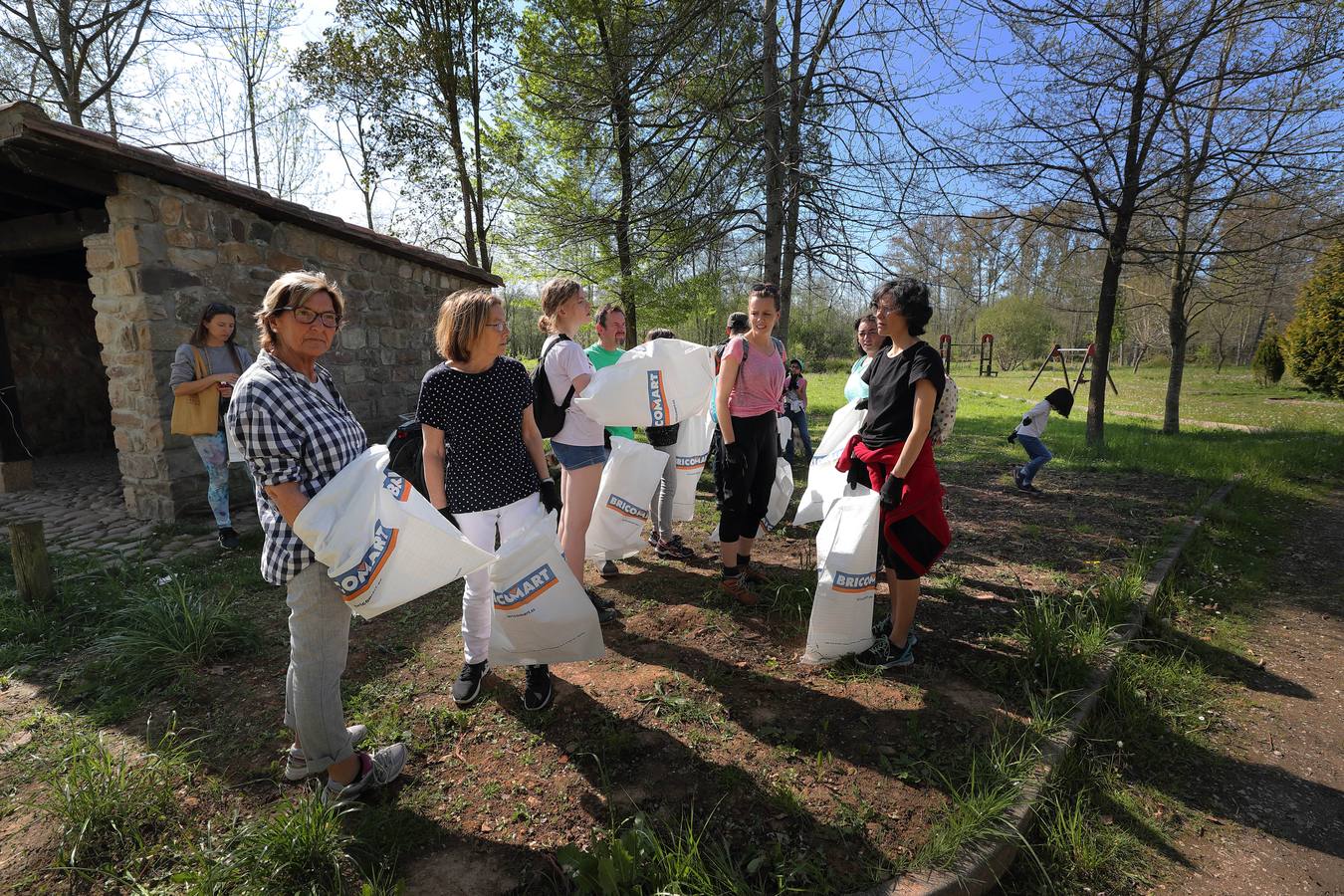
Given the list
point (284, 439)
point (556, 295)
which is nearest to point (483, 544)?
point (284, 439)

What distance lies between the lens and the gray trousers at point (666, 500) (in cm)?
489

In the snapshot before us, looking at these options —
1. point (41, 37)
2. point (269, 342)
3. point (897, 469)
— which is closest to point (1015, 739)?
point (897, 469)

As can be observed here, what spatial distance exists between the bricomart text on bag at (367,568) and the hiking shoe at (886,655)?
241 centimetres

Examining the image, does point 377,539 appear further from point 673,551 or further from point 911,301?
point 673,551

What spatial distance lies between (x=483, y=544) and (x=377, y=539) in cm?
72

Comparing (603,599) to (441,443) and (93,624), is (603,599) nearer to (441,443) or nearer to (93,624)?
(441,443)

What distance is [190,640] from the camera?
3.26 m

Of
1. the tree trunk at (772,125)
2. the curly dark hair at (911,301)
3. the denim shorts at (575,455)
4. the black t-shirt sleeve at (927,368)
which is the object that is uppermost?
the tree trunk at (772,125)

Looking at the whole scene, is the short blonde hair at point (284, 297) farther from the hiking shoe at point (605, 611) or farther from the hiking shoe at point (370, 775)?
the hiking shoe at point (605, 611)

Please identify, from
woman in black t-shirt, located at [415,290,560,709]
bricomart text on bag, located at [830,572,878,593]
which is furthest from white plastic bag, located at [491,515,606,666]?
bricomart text on bag, located at [830,572,878,593]

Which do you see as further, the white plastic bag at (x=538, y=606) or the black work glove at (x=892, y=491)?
the black work glove at (x=892, y=491)

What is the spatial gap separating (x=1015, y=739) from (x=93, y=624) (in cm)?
510

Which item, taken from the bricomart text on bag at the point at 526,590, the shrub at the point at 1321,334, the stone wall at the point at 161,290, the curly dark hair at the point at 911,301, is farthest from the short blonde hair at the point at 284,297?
the shrub at the point at 1321,334

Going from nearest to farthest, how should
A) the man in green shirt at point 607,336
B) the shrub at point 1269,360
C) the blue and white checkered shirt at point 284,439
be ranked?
the blue and white checkered shirt at point 284,439, the man in green shirt at point 607,336, the shrub at point 1269,360
